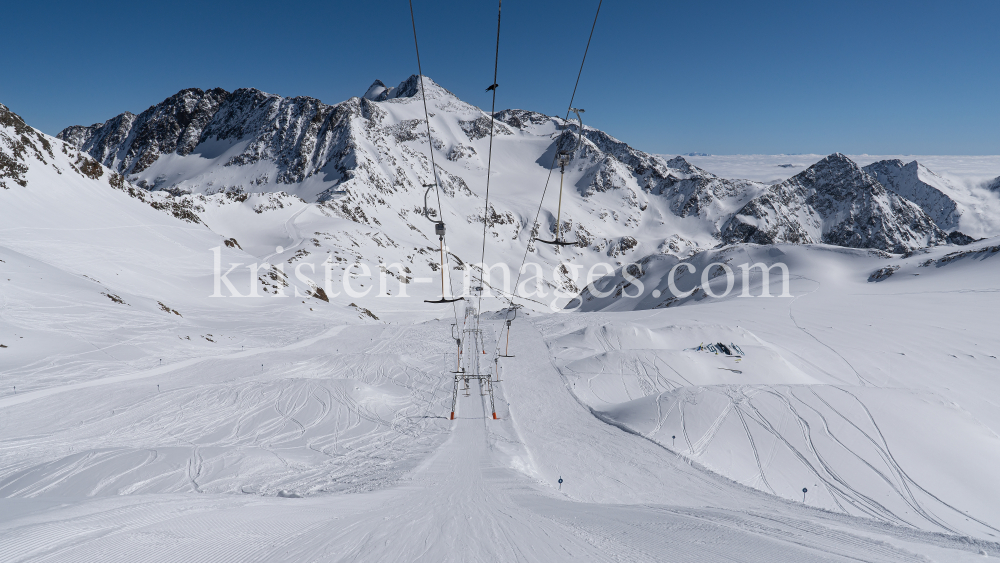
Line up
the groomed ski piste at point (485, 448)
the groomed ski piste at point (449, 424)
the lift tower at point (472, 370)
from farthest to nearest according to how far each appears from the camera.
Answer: the lift tower at point (472, 370)
the groomed ski piste at point (449, 424)
the groomed ski piste at point (485, 448)

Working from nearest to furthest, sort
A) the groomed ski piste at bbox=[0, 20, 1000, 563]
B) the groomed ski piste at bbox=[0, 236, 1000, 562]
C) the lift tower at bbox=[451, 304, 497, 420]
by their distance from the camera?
the groomed ski piste at bbox=[0, 236, 1000, 562]
the groomed ski piste at bbox=[0, 20, 1000, 563]
the lift tower at bbox=[451, 304, 497, 420]

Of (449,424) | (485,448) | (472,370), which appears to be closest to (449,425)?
(449,424)

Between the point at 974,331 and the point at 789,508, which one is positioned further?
the point at 974,331

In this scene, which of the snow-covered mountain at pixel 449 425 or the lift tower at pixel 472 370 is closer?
the snow-covered mountain at pixel 449 425

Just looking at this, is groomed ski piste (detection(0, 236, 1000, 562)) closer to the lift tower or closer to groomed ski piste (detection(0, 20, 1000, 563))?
groomed ski piste (detection(0, 20, 1000, 563))

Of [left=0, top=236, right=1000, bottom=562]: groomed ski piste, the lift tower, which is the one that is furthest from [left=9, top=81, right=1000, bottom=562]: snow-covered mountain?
the lift tower

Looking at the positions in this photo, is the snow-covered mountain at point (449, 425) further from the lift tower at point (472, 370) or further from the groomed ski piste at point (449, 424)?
the lift tower at point (472, 370)

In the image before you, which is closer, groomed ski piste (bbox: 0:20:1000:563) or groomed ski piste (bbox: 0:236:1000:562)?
groomed ski piste (bbox: 0:236:1000:562)

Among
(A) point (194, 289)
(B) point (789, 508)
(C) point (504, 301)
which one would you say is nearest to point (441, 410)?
(B) point (789, 508)

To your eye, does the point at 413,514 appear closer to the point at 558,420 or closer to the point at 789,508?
the point at 789,508

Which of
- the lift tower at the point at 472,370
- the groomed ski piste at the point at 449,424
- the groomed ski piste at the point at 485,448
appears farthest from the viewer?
the lift tower at the point at 472,370

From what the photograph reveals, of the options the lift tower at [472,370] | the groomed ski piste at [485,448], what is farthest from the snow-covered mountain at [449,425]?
the lift tower at [472,370]
